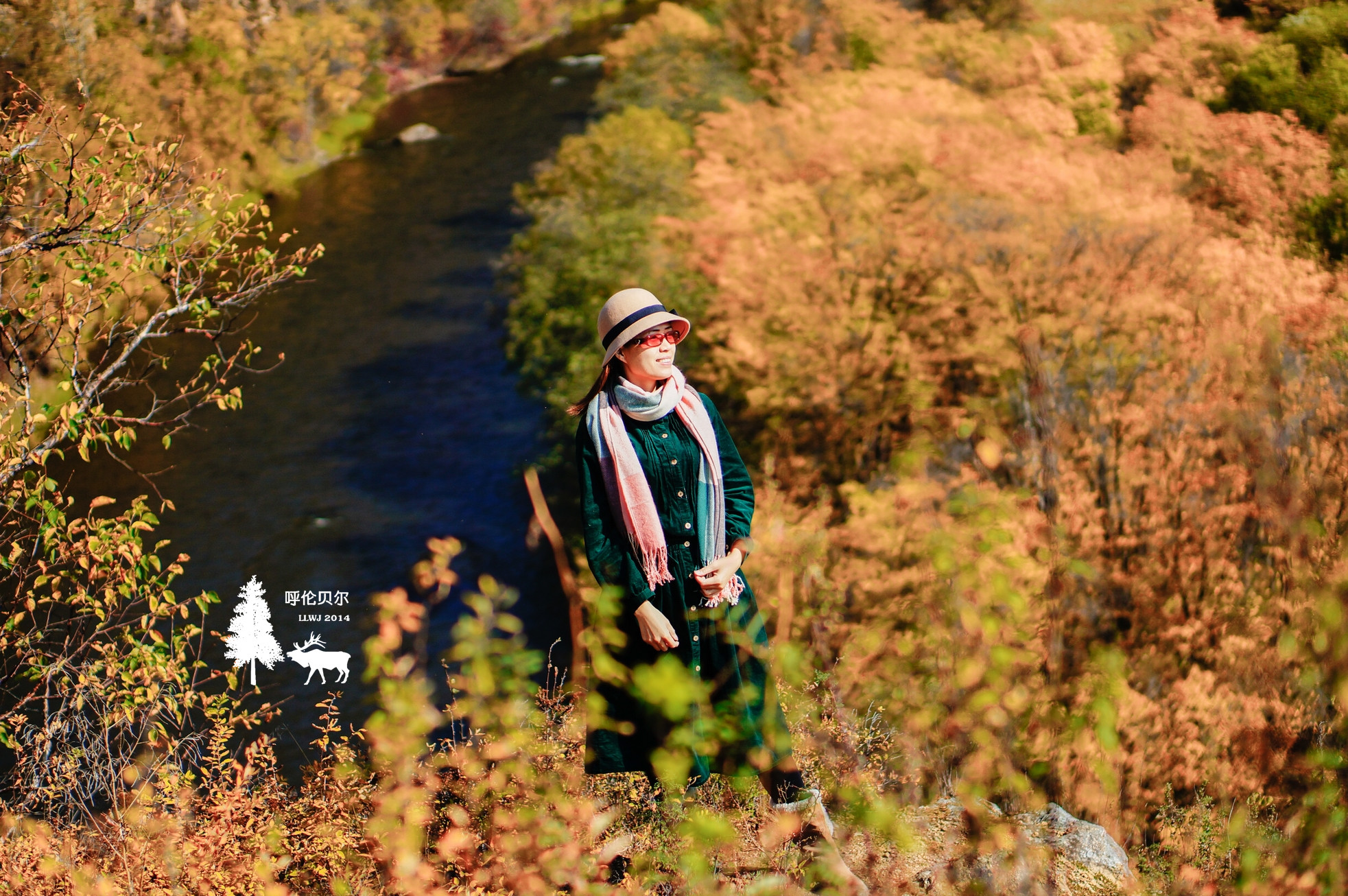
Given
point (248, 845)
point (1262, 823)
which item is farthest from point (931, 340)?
point (248, 845)

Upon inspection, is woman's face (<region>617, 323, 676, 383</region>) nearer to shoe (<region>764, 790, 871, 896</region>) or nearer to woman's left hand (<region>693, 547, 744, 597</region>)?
woman's left hand (<region>693, 547, 744, 597</region>)

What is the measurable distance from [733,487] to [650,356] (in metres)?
0.62

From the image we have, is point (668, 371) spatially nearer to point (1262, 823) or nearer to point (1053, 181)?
point (1262, 823)

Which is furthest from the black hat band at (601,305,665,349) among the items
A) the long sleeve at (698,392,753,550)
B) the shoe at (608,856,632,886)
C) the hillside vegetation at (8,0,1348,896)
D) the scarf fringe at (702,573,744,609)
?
the shoe at (608,856,632,886)

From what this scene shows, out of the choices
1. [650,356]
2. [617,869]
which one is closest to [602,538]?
[650,356]

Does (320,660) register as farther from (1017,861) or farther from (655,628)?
(1017,861)

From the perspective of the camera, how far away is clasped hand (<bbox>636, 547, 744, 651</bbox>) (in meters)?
3.45

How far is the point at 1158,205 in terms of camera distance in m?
8.80

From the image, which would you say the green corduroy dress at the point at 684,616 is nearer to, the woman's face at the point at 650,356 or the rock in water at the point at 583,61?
the woman's face at the point at 650,356

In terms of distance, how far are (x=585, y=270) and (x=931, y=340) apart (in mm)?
5718

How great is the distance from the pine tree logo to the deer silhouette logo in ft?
0.55

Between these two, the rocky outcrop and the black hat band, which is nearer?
the black hat band

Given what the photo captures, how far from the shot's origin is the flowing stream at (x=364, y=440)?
450 inches

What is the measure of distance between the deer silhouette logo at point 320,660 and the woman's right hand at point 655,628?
7058 millimetres
